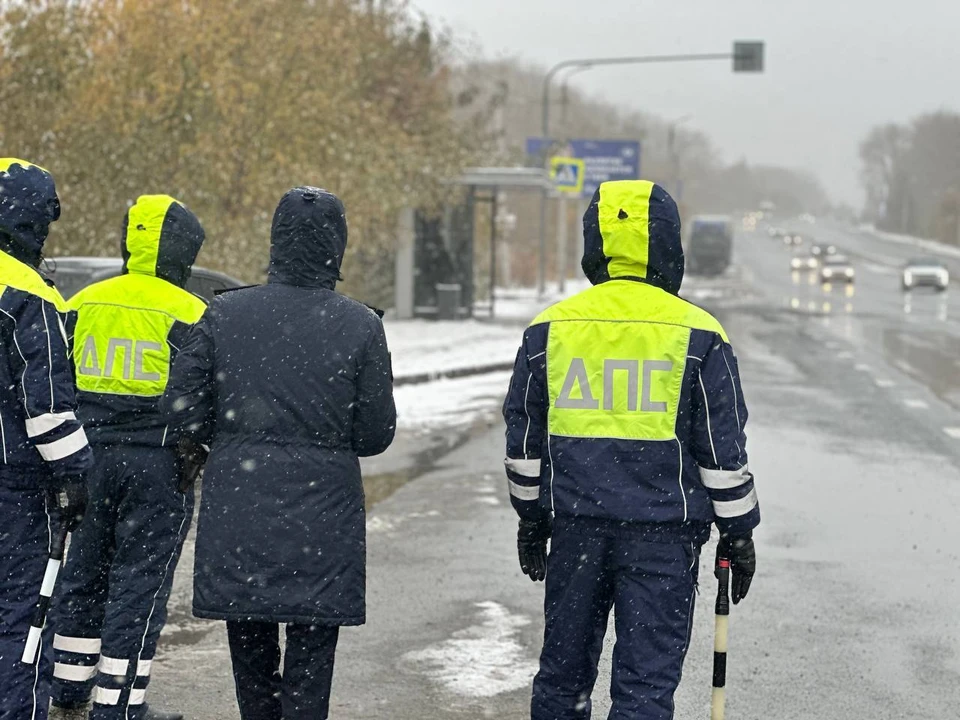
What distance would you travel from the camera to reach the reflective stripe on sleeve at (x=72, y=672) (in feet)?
16.7

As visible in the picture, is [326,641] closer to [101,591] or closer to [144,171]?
[101,591]

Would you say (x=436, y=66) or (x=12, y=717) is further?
(x=436, y=66)

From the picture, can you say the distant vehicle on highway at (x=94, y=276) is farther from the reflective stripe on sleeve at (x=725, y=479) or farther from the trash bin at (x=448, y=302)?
the trash bin at (x=448, y=302)

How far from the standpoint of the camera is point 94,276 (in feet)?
29.7

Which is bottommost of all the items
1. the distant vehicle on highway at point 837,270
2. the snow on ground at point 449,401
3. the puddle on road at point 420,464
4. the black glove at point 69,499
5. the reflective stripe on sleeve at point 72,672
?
the distant vehicle on highway at point 837,270

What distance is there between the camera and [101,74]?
18.4 meters

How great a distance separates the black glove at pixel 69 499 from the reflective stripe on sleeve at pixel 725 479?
1.80 metres

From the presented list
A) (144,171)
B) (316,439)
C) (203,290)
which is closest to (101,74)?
(144,171)

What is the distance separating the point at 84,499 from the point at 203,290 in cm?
492

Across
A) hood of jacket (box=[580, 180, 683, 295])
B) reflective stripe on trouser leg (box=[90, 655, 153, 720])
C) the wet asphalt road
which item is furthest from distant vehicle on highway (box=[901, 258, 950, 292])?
hood of jacket (box=[580, 180, 683, 295])

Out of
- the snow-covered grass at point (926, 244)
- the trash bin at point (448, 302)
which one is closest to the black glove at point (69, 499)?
the trash bin at point (448, 302)

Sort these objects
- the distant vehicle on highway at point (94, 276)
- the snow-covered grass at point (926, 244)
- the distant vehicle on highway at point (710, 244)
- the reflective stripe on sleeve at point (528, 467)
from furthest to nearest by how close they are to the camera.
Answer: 1. the snow-covered grass at point (926, 244)
2. the distant vehicle on highway at point (710, 244)
3. the distant vehicle on highway at point (94, 276)
4. the reflective stripe on sleeve at point (528, 467)

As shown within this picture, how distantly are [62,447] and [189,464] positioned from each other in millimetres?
632

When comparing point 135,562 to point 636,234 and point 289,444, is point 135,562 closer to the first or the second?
point 289,444
